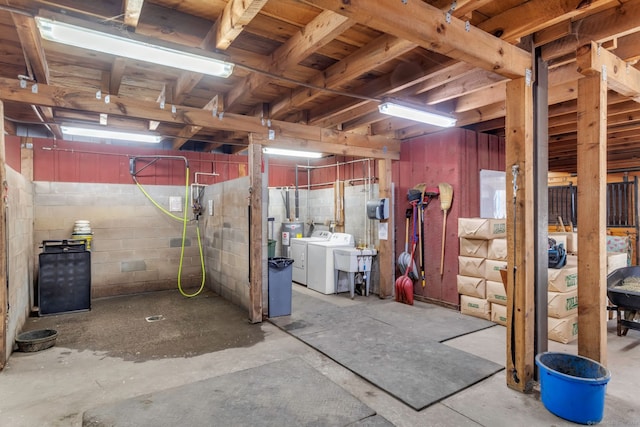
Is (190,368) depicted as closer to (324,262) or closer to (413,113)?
(324,262)

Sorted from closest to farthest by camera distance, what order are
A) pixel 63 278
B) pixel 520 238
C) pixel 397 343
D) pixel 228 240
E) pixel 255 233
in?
pixel 520 238, pixel 397 343, pixel 255 233, pixel 63 278, pixel 228 240

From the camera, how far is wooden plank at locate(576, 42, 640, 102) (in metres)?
2.58

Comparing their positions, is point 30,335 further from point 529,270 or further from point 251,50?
point 529,270

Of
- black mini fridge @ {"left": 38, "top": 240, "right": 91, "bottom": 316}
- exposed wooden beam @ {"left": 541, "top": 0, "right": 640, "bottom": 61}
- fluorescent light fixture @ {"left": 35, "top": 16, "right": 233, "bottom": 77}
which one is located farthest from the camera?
black mini fridge @ {"left": 38, "top": 240, "right": 91, "bottom": 316}

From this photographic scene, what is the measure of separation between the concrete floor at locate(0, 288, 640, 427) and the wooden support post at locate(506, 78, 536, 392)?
11.4 inches

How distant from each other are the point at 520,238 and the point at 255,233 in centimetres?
284

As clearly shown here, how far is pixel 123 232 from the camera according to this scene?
18.9 feet

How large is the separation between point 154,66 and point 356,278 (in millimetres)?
4087

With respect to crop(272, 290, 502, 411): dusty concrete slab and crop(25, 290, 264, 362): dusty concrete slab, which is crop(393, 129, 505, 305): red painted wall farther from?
crop(25, 290, 264, 362): dusty concrete slab

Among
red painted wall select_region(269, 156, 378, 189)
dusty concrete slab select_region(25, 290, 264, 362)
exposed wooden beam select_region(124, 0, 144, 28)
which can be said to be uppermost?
exposed wooden beam select_region(124, 0, 144, 28)

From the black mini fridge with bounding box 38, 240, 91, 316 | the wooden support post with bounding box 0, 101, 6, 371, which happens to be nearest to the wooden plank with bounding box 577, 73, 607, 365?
the wooden support post with bounding box 0, 101, 6, 371

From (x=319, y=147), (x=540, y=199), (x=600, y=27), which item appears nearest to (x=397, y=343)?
(x=540, y=199)

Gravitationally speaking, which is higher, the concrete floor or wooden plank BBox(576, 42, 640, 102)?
wooden plank BBox(576, 42, 640, 102)

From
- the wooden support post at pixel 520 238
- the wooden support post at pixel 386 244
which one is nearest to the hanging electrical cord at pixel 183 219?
the wooden support post at pixel 386 244
